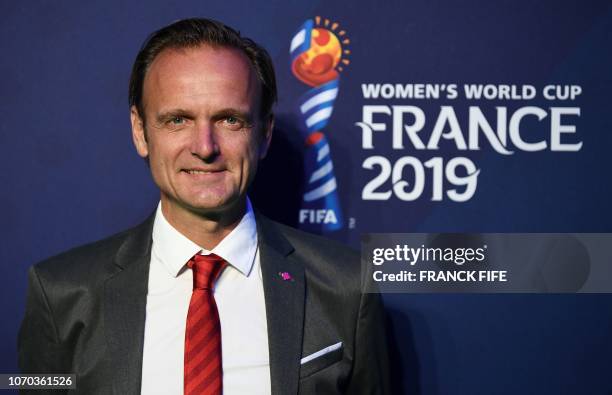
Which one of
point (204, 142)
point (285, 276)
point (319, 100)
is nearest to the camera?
point (204, 142)

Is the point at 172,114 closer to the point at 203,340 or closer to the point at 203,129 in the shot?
the point at 203,129

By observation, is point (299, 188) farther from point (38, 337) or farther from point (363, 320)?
point (38, 337)

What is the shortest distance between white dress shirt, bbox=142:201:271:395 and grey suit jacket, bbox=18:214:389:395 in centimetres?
3

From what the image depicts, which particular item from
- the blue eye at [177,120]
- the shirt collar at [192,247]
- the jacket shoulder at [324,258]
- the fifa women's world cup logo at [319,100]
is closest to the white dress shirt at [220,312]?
the shirt collar at [192,247]

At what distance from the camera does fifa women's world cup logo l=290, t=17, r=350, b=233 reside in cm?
182

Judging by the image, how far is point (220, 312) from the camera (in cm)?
141

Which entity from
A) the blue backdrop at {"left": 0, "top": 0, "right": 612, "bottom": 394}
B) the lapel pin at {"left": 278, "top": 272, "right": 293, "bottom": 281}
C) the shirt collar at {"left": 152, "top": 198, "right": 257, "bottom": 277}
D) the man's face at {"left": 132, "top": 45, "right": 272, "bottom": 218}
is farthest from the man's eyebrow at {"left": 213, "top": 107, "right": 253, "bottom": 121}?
the blue backdrop at {"left": 0, "top": 0, "right": 612, "bottom": 394}

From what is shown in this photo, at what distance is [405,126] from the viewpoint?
184cm

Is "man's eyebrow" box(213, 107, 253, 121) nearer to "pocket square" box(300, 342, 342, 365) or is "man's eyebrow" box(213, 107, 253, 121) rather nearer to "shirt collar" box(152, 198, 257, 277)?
"shirt collar" box(152, 198, 257, 277)


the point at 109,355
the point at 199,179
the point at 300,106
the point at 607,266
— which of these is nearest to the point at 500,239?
the point at 607,266

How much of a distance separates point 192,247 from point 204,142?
23cm

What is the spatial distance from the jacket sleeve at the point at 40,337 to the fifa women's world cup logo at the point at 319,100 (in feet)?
2.35

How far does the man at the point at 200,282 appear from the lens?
1362mm

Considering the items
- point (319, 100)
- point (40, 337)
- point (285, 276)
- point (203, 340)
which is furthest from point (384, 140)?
point (40, 337)
